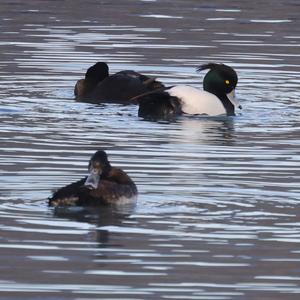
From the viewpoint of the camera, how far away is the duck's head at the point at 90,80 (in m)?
20.5

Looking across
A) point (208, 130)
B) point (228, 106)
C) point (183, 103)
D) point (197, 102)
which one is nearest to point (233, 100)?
point (228, 106)

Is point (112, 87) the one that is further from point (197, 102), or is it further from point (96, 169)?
point (96, 169)

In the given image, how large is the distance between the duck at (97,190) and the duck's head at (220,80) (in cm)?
714

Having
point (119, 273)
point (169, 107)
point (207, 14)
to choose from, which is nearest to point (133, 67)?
point (169, 107)

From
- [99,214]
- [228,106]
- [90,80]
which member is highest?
[90,80]

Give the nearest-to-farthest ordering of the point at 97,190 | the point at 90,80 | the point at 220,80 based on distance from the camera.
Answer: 1. the point at 97,190
2. the point at 220,80
3. the point at 90,80

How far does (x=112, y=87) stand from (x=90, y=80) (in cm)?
36

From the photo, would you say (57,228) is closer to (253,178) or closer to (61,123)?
(253,178)

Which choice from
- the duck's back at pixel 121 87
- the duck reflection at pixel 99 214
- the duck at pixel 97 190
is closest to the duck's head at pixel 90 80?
the duck's back at pixel 121 87

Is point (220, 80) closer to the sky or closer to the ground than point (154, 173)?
closer to the sky

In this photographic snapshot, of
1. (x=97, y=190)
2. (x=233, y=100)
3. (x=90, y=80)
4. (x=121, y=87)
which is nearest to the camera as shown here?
(x=97, y=190)

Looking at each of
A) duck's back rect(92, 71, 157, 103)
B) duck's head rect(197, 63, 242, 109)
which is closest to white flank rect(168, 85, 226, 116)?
duck's head rect(197, 63, 242, 109)

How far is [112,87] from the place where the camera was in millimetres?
20766

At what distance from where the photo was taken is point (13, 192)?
41.4ft
